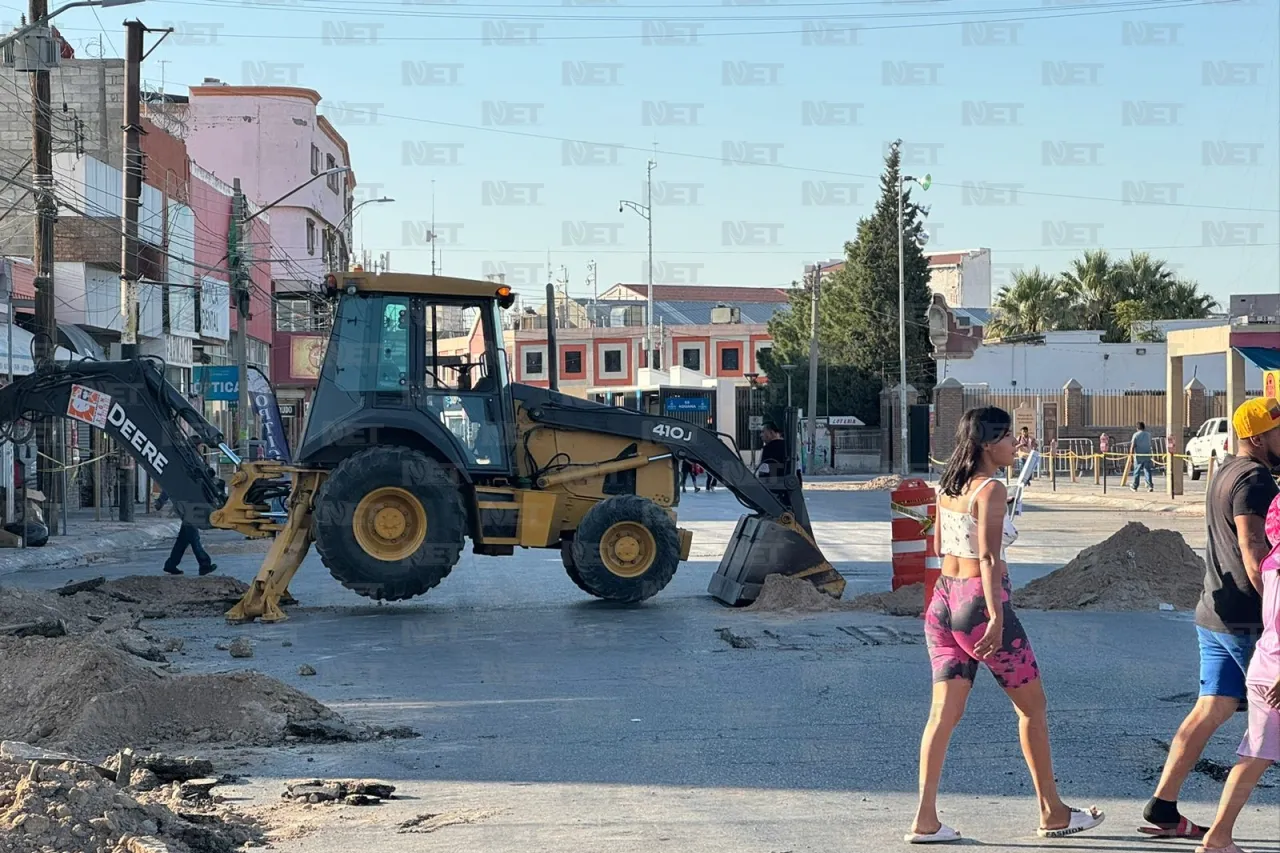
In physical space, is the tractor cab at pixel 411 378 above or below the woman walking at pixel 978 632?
above

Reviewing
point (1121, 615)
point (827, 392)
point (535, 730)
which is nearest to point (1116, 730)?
point (535, 730)

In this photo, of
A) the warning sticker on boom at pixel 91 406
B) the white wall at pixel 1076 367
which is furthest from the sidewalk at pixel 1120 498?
the warning sticker on boom at pixel 91 406

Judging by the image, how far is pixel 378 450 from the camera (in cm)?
1488

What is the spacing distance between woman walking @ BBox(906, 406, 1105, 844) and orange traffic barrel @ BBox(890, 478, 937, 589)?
831cm

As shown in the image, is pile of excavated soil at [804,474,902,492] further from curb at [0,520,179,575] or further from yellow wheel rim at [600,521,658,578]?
yellow wheel rim at [600,521,658,578]

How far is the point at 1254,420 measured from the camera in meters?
6.43

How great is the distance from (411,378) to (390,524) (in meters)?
1.43

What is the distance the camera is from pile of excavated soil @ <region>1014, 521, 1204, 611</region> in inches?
575

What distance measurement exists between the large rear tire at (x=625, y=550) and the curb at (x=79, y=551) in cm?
973

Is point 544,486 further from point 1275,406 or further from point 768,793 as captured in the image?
point 1275,406

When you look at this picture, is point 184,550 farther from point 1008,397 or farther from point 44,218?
point 1008,397

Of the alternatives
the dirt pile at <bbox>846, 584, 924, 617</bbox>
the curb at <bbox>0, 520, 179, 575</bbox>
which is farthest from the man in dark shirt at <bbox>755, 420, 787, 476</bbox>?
the curb at <bbox>0, 520, 179, 575</bbox>

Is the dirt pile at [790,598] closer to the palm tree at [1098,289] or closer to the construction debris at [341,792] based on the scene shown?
the construction debris at [341,792]

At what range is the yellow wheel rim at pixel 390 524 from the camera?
14844 millimetres
